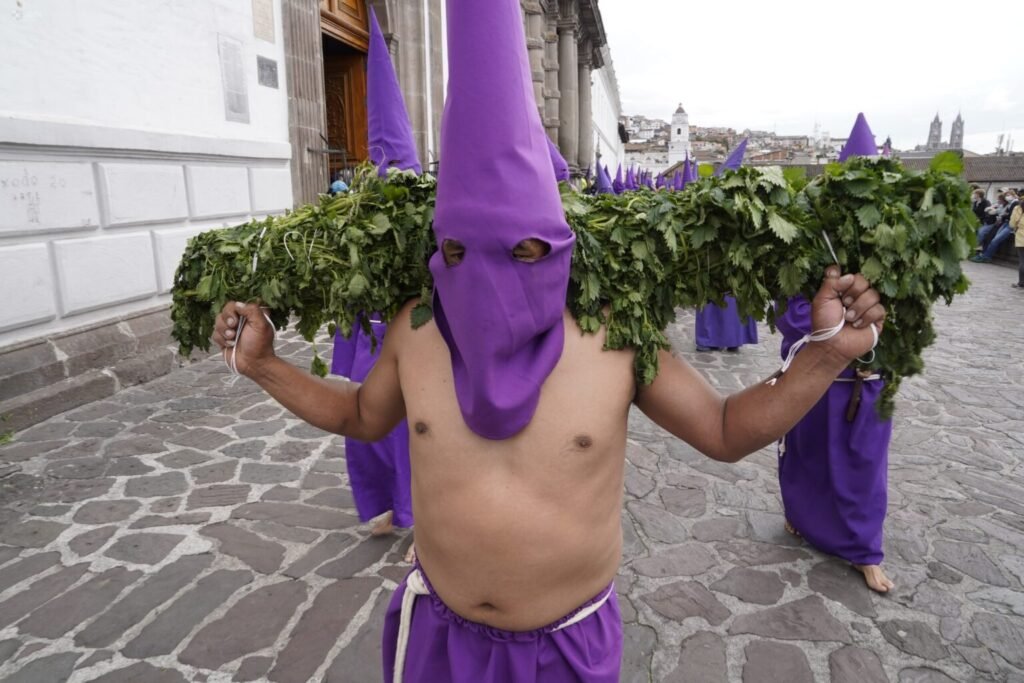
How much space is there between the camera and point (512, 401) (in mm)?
1651

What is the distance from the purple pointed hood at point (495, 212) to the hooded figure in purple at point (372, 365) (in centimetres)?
192

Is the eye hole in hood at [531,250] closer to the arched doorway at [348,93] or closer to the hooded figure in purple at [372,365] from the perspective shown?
the hooded figure in purple at [372,365]

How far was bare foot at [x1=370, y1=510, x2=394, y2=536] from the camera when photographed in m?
4.11

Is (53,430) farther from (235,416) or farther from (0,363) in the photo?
(235,416)

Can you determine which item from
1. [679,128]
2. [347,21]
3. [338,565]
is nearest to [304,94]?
[347,21]

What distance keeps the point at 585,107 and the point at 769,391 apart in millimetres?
30359

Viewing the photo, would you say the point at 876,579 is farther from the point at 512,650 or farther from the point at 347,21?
the point at 347,21

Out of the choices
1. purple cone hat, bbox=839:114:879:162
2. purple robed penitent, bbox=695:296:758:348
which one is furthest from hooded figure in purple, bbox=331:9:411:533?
purple robed penitent, bbox=695:296:758:348

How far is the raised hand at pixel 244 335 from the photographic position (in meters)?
2.00

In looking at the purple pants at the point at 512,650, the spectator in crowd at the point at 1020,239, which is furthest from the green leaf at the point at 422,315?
the spectator in crowd at the point at 1020,239

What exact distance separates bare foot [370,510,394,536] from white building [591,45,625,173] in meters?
32.8

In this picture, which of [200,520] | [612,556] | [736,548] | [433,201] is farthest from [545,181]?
[200,520]

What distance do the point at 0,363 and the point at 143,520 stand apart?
7.64ft

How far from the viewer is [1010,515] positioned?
4602 millimetres
